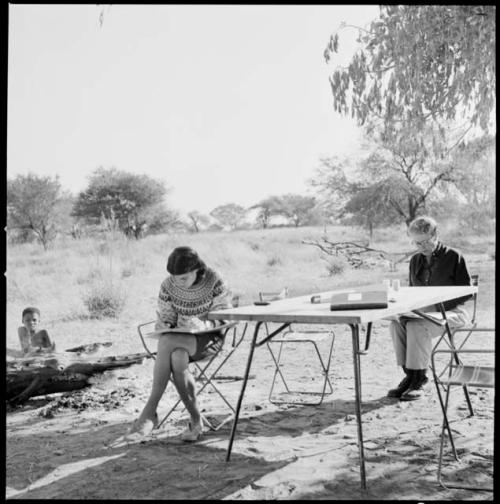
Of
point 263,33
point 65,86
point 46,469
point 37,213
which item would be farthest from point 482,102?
point 65,86

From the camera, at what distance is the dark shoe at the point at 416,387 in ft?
14.3

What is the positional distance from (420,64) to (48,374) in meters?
3.95

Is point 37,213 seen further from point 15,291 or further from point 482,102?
point 482,102

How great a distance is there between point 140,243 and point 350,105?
48.0 feet

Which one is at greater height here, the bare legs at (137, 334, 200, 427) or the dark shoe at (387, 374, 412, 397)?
the bare legs at (137, 334, 200, 427)

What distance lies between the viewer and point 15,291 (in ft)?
47.3

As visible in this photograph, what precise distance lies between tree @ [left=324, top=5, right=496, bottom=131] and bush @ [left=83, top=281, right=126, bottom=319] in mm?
4573

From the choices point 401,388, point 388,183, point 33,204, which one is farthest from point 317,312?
point 33,204

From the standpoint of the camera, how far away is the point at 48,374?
14.6 ft

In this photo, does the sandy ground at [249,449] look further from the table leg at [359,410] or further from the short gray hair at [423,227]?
the short gray hair at [423,227]

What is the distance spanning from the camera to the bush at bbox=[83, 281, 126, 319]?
32.7 ft

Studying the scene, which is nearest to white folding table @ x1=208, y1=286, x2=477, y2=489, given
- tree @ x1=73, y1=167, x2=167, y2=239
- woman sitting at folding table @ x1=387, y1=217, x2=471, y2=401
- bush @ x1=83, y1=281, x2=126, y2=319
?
woman sitting at folding table @ x1=387, y1=217, x2=471, y2=401

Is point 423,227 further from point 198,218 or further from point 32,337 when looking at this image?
point 198,218

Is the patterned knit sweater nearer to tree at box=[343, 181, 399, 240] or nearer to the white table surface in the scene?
the white table surface
